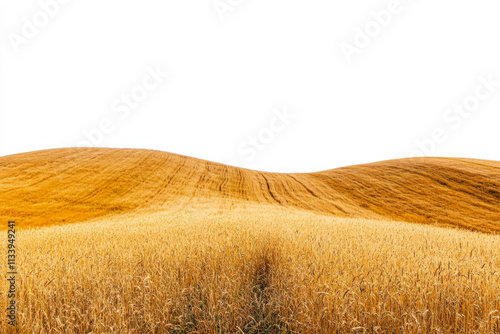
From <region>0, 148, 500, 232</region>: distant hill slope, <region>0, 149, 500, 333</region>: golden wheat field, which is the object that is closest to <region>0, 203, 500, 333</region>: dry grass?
<region>0, 149, 500, 333</region>: golden wheat field

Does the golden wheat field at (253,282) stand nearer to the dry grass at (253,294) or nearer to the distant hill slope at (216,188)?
the dry grass at (253,294)

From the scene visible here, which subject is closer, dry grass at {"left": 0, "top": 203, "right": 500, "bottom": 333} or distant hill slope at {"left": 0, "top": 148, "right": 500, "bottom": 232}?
dry grass at {"left": 0, "top": 203, "right": 500, "bottom": 333}

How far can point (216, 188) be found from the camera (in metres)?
28.6

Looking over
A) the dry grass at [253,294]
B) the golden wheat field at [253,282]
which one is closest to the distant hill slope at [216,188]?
the golden wheat field at [253,282]

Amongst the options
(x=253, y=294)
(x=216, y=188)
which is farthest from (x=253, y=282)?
(x=216, y=188)

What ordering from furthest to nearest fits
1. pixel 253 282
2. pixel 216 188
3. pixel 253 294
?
pixel 216 188 → pixel 253 282 → pixel 253 294

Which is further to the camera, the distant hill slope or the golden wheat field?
the distant hill slope

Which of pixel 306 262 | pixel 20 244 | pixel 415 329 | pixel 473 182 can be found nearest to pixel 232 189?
pixel 20 244

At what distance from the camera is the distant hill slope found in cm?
2022

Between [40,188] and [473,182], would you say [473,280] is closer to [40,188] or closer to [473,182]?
[40,188]

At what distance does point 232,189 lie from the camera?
28969 mm

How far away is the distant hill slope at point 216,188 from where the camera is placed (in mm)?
20219

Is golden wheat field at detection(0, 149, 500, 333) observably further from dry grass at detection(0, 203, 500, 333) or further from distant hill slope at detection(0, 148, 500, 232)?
distant hill slope at detection(0, 148, 500, 232)

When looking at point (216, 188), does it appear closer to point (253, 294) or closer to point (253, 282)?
point (253, 282)
